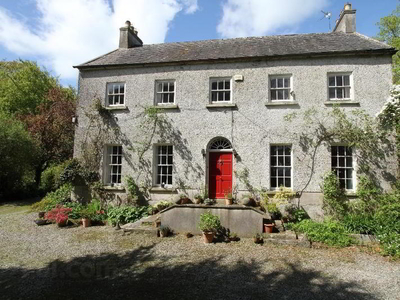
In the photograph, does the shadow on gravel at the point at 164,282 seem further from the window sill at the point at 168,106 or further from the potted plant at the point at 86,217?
the window sill at the point at 168,106

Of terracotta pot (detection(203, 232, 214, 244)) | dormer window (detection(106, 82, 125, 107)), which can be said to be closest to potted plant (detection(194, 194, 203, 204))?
terracotta pot (detection(203, 232, 214, 244))

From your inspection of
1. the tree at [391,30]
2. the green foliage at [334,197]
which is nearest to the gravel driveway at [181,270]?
the green foliage at [334,197]

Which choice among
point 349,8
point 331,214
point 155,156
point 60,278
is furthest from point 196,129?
point 349,8

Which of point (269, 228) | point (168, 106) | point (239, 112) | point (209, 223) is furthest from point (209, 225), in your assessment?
Answer: point (168, 106)

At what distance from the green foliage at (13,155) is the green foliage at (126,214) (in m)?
8.36

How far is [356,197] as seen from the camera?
957 centimetres

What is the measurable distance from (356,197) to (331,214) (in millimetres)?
1147

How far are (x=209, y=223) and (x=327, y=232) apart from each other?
11.9 feet

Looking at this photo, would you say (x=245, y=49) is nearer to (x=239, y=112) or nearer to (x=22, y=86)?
(x=239, y=112)

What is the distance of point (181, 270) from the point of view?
18.9 feet

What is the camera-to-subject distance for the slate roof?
1038cm

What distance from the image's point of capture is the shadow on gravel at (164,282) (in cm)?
465

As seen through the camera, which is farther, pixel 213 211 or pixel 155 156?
pixel 155 156

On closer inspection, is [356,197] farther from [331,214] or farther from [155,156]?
[155,156]
